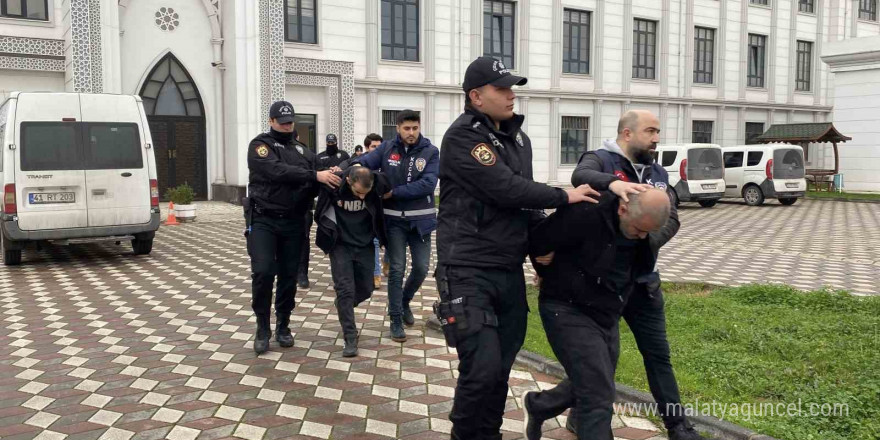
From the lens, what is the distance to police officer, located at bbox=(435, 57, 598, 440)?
3.09 metres

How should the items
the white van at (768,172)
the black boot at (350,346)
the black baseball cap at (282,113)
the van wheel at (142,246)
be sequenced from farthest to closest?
the white van at (768,172) → the van wheel at (142,246) → the black baseball cap at (282,113) → the black boot at (350,346)

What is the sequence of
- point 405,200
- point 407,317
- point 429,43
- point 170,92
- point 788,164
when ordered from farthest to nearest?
1. point 429,43
2. point 788,164
3. point 170,92
4. point 407,317
5. point 405,200

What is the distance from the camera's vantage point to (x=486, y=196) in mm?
3121

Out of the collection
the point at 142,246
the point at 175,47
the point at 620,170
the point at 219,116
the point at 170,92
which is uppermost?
the point at 175,47

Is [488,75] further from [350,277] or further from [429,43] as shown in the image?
[429,43]

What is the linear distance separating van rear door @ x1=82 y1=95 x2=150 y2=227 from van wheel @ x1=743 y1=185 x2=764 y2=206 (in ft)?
58.4

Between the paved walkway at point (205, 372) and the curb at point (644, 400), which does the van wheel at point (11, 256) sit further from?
the curb at point (644, 400)

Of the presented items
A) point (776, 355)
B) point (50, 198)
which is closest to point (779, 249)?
point (776, 355)

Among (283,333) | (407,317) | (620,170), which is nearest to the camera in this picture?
(620,170)

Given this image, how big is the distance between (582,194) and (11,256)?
986 centimetres

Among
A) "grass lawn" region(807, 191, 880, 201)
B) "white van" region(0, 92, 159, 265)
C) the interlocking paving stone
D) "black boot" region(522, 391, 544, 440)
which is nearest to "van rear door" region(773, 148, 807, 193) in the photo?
"grass lawn" region(807, 191, 880, 201)

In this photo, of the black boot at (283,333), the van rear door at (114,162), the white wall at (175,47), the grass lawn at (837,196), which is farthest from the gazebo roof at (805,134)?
the black boot at (283,333)

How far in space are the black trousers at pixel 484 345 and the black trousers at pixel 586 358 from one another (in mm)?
177

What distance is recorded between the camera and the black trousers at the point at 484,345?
122 inches
